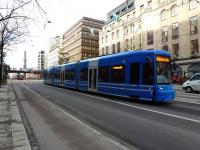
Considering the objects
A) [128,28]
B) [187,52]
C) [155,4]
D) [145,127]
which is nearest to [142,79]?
[145,127]

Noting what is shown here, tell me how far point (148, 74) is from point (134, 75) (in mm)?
1354

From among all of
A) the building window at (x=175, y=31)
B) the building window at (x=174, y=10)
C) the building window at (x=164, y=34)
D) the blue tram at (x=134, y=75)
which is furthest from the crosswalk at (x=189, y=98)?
the building window at (x=164, y=34)

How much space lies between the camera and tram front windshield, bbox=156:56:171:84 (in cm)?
1747

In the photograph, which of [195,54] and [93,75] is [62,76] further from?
[195,54]

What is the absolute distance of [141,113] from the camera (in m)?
13.9

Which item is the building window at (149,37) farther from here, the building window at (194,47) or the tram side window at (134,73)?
the tram side window at (134,73)

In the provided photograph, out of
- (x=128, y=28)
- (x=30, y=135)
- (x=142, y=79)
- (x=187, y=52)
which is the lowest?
(x=30, y=135)


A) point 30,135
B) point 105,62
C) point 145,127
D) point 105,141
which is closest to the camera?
point 105,141

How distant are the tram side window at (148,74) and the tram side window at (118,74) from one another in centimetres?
241

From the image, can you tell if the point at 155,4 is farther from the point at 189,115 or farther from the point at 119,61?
the point at 189,115

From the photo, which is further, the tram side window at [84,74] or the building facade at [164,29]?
the building facade at [164,29]

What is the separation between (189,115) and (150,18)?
49.3 m

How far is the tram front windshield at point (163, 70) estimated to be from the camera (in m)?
17.5

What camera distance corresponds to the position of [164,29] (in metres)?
56.1
